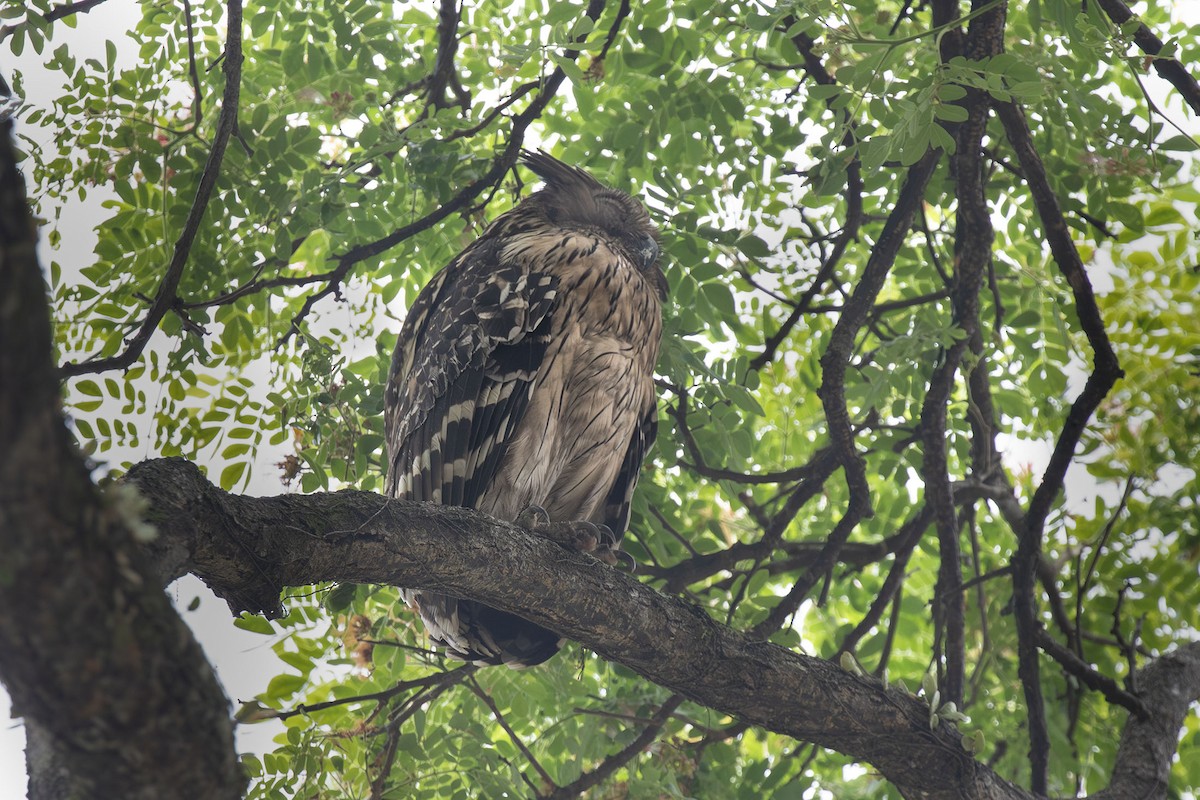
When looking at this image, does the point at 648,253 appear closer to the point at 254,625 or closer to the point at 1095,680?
the point at 254,625

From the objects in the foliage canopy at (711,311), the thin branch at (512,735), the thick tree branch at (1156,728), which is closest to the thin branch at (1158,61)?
the foliage canopy at (711,311)

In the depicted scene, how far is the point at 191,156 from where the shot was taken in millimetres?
3186

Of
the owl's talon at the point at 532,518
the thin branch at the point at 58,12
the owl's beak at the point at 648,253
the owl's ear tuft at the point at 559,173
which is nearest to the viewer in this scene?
the thin branch at the point at 58,12

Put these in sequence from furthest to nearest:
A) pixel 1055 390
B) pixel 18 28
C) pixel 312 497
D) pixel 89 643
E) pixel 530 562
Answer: pixel 1055 390 → pixel 18 28 → pixel 530 562 → pixel 312 497 → pixel 89 643

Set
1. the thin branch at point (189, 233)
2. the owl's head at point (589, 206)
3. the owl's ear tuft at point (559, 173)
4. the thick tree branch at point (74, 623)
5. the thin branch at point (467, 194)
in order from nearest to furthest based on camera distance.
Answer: the thick tree branch at point (74, 623)
the thin branch at point (189, 233)
the thin branch at point (467, 194)
the owl's head at point (589, 206)
the owl's ear tuft at point (559, 173)

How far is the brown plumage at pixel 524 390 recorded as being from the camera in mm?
3021

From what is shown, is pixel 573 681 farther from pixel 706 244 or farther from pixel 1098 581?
pixel 1098 581

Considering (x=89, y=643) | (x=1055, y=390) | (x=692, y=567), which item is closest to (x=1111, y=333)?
(x=1055, y=390)

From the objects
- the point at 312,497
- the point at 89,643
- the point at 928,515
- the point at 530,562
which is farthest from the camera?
the point at 928,515

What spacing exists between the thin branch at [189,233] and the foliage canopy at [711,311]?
0.9 inches

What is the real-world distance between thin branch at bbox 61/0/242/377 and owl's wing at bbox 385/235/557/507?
0.86 m

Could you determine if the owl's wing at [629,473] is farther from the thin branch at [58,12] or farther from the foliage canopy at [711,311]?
the thin branch at [58,12]

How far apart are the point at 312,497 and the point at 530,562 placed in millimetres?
585

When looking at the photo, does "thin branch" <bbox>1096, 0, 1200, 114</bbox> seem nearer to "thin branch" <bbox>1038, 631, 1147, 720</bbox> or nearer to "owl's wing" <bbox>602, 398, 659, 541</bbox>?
"thin branch" <bbox>1038, 631, 1147, 720</bbox>
